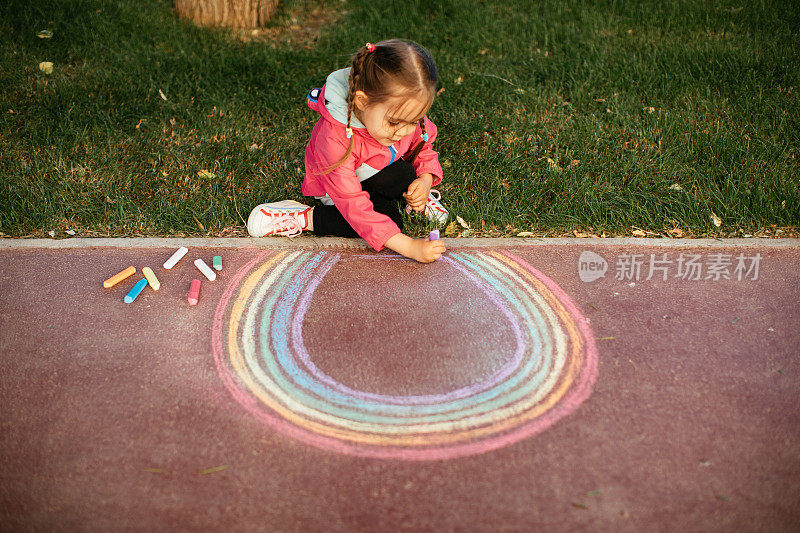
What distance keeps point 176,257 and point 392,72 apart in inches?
56.4

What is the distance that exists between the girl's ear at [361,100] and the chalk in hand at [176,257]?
1.19 metres

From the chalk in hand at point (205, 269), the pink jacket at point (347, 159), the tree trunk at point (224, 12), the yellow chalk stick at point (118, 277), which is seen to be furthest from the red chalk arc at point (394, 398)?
the tree trunk at point (224, 12)

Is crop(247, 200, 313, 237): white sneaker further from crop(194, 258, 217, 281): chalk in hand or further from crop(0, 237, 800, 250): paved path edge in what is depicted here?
crop(194, 258, 217, 281): chalk in hand

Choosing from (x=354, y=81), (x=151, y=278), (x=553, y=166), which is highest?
(x=354, y=81)

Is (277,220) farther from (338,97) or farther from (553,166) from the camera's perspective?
(553,166)

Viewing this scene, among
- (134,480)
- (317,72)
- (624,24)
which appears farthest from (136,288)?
(624,24)

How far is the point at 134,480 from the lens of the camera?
1.93 meters

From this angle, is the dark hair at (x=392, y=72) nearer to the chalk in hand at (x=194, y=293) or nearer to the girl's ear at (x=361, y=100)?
the girl's ear at (x=361, y=100)

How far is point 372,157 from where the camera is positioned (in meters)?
2.84

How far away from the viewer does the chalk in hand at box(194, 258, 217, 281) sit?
9.19 feet

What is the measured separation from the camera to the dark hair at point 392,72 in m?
2.40

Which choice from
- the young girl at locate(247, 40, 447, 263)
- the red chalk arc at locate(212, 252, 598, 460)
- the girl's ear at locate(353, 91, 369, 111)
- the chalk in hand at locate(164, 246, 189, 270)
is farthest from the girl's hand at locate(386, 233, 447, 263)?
the chalk in hand at locate(164, 246, 189, 270)

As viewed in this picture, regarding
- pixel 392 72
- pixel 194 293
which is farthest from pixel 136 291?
pixel 392 72

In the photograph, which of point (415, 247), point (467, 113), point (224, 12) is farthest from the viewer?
point (224, 12)
